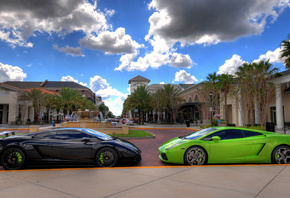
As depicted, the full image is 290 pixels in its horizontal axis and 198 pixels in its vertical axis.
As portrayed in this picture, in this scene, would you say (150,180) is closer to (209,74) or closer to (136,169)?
(136,169)

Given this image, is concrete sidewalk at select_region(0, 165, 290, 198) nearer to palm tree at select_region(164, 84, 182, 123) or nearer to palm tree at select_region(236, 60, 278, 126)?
palm tree at select_region(236, 60, 278, 126)

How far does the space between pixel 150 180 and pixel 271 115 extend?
34389 millimetres

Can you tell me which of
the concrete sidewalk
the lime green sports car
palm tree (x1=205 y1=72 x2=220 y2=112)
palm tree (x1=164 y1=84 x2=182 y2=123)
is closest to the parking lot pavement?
the lime green sports car

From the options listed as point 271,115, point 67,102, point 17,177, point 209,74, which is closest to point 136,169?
point 17,177

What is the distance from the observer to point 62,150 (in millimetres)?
6535

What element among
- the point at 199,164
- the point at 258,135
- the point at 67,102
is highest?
the point at 67,102

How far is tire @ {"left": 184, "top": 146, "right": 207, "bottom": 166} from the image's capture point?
6746 mm

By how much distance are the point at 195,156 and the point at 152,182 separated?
2417 mm

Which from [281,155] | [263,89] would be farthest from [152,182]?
[263,89]

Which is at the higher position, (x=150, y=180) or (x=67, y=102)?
(x=67, y=102)

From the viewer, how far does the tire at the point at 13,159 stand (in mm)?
6262

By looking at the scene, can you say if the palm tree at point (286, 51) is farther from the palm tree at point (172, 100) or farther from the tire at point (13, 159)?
the tire at point (13, 159)

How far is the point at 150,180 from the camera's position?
4.93 meters

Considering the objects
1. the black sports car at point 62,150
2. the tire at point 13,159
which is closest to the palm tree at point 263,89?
the black sports car at point 62,150
